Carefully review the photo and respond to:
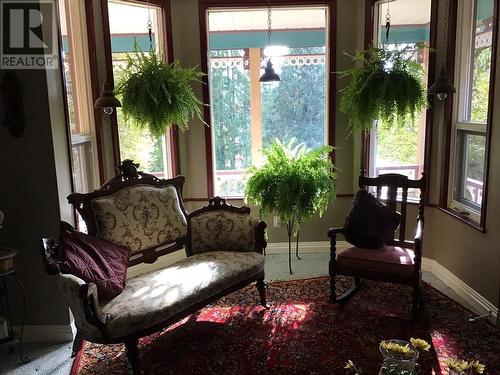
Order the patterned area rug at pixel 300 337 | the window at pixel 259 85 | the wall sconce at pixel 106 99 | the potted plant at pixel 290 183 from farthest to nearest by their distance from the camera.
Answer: the window at pixel 259 85, the potted plant at pixel 290 183, the wall sconce at pixel 106 99, the patterned area rug at pixel 300 337

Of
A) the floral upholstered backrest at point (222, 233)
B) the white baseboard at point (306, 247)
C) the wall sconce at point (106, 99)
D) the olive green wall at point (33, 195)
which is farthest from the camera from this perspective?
the white baseboard at point (306, 247)

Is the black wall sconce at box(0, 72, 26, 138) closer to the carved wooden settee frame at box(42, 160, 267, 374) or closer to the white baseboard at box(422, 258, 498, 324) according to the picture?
the carved wooden settee frame at box(42, 160, 267, 374)

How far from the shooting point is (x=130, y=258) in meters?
A: 2.90

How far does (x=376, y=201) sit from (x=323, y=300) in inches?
33.3

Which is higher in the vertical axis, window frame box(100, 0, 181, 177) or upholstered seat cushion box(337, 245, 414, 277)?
window frame box(100, 0, 181, 177)

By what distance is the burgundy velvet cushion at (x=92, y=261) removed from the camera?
2.36m

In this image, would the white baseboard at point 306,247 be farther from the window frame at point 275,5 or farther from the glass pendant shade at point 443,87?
the glass pendant shade at point 443,87

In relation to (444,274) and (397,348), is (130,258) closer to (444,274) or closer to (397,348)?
(397,348)

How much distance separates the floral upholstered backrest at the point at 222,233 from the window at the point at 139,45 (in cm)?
97

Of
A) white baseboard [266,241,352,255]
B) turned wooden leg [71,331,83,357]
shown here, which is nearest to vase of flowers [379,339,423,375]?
turned wooden leg [71,331,83,357]

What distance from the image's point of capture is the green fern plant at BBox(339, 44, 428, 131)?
322cm

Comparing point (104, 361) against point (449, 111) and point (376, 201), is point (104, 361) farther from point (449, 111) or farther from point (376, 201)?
point (449, 111)

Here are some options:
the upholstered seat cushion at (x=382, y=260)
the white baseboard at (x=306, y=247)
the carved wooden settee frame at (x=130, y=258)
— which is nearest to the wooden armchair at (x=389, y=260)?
the upholstered seat cushion at (x=382, y=260)

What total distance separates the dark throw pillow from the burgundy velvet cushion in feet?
5.37
